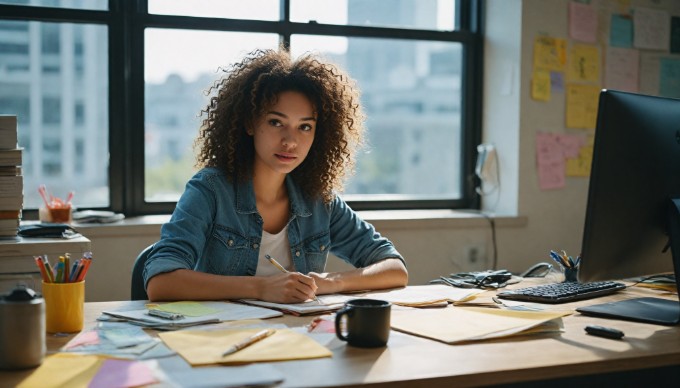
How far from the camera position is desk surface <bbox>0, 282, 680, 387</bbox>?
106 centimetres

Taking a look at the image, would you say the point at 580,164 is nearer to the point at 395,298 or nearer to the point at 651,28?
the point at 651,28

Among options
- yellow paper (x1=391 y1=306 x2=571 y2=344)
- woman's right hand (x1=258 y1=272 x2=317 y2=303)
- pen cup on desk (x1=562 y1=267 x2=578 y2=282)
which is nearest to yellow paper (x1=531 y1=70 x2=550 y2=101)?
pen cup on desk (x1=562 y1=267 x2=578 y2=282)

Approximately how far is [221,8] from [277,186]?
140 centimetres

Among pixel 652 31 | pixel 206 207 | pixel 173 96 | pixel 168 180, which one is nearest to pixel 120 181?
pixel 168 180

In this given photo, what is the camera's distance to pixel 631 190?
1.46 metres

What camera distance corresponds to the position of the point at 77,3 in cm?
295

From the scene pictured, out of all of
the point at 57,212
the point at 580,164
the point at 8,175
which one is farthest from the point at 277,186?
the point at 580,164

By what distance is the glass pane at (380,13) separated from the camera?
10.7ft

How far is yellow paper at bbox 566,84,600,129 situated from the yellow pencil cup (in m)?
2.61

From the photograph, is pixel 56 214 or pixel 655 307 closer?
pixel 655 307

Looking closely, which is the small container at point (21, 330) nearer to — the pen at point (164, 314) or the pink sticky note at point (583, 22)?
the pen at point (164, 314)

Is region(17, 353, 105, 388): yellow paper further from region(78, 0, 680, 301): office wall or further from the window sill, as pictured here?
region(78, 0, 680, 301): office wall

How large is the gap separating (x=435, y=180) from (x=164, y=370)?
2631mm

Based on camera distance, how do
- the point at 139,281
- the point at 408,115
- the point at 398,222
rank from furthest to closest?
1. the point at 408,115
2. the point at 398,222
3. the point at 139,281
